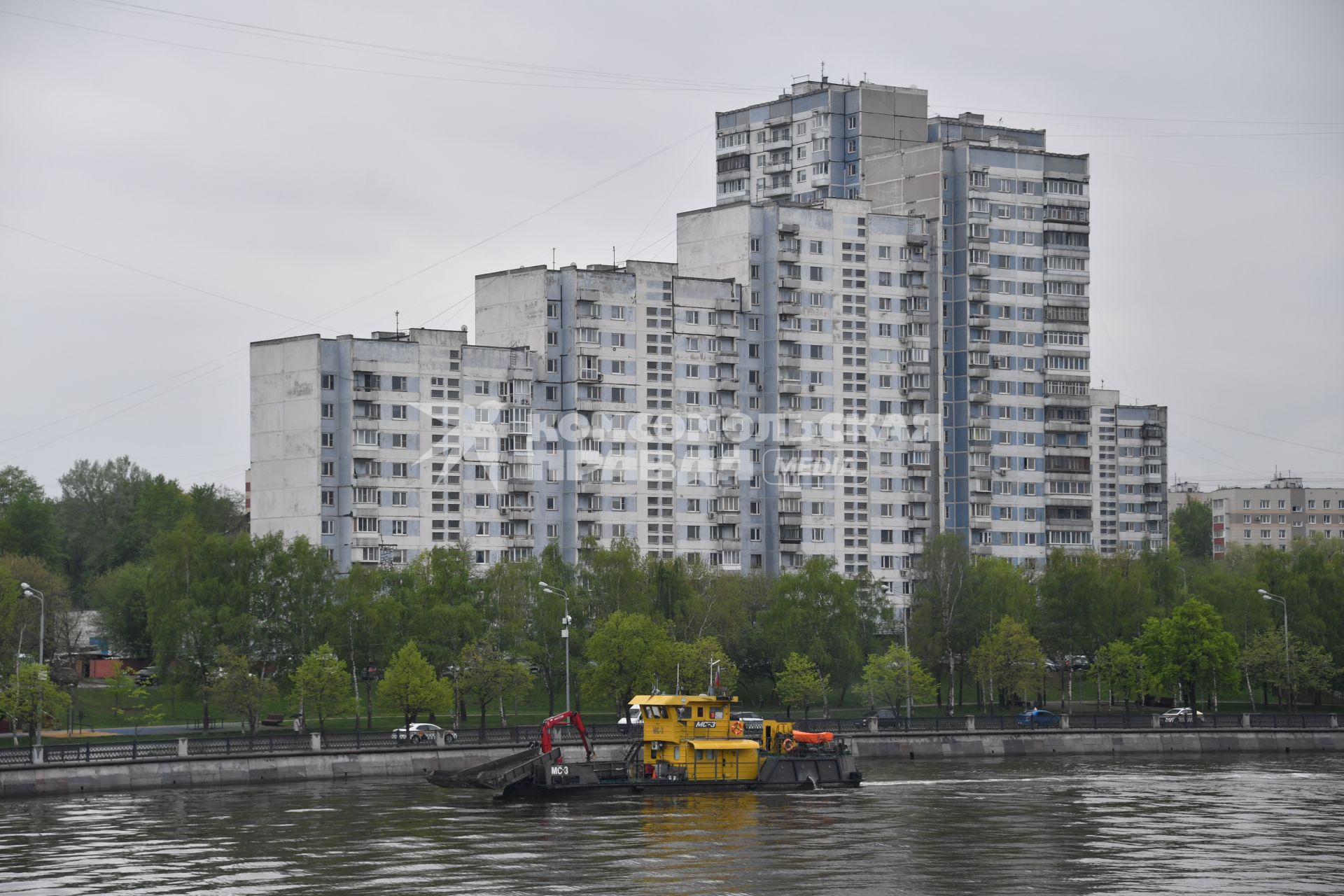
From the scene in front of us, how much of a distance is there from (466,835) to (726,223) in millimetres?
103934

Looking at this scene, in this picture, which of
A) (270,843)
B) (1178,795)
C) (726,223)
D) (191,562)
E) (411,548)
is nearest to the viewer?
(270,843)

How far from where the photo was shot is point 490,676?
11106 cm

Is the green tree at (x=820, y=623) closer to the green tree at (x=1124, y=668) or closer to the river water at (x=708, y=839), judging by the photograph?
the green tree at (x=1124, y=668)

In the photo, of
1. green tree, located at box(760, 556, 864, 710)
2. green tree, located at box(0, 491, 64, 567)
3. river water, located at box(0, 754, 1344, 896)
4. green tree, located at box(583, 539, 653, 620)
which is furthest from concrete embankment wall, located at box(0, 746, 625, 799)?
green tree, located at box(0, 491, 64, 567)

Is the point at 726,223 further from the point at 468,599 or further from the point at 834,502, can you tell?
the point at 468,599

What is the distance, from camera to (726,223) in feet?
532

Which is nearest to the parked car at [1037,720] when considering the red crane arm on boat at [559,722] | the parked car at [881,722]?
the parked car at [881,722]

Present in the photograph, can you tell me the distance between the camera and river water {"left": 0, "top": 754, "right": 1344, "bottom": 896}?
178ft

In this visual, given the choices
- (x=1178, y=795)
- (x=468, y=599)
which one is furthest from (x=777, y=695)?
(x=1178, y=795)

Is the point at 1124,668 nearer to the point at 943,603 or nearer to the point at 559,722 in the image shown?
the point at 943,603

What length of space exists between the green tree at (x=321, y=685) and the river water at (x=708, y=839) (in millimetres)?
18600

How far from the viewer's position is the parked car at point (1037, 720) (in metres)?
110

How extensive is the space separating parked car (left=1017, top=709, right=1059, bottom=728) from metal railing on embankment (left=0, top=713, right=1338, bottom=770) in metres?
0.20

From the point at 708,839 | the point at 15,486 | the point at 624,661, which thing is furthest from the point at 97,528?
the point at 708,839
